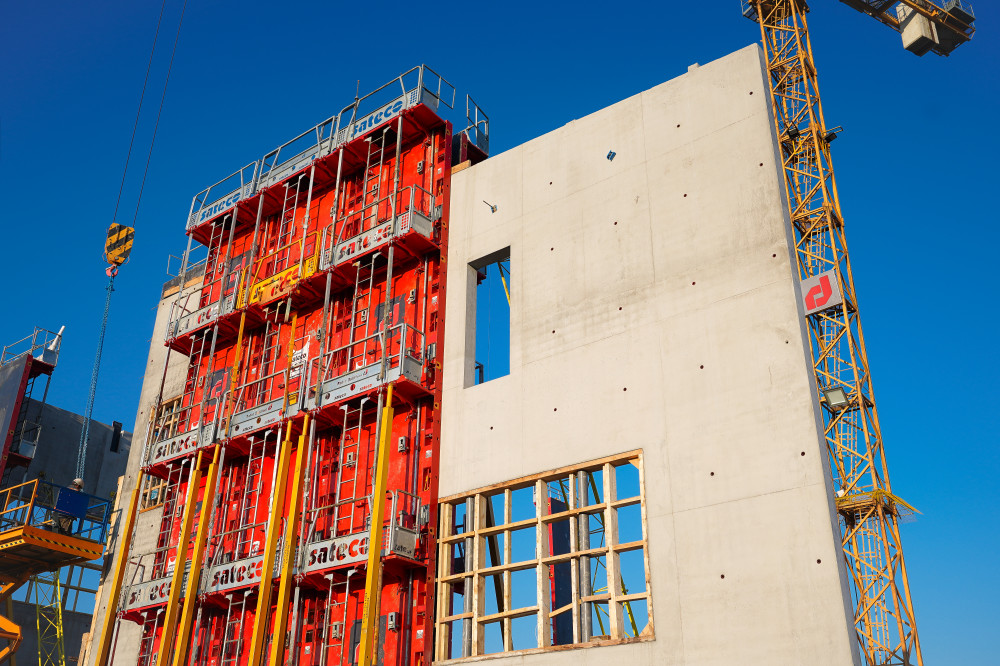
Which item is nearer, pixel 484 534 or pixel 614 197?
pixel 484 534

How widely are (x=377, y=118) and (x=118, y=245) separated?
30.9 m

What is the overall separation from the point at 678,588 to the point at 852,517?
6.13m

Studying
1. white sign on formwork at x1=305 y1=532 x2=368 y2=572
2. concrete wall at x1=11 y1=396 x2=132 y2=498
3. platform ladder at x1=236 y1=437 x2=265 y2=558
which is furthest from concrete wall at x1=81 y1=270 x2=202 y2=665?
white sign on formwork at x1=305 y1=532 x2=368 y2=572

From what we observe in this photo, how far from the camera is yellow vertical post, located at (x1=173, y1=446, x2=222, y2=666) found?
117ft

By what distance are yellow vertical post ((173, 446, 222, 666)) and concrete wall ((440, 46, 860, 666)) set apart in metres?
11.3

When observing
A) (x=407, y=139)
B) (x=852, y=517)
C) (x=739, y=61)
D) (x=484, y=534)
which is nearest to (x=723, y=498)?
(x=852, y=517)

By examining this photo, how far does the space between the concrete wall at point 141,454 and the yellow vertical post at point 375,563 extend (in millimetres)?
15313

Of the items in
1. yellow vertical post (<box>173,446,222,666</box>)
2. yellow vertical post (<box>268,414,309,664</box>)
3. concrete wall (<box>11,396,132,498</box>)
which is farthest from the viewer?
concrete wall (<box>11,396,132,498</box>)

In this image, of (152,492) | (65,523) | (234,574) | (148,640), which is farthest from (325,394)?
(65,523)

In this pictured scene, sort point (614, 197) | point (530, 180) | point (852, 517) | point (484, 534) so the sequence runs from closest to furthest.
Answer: point (852, 517) → point (484, 534) → point (614, 197) → point (530, 180)

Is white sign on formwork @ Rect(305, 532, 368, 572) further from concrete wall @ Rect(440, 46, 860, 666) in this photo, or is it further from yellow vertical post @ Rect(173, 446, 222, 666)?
yellow vertical post @ Rect(173, 446, 222, 666)

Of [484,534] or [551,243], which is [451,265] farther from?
[484,534]

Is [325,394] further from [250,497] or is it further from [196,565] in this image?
[196,565]

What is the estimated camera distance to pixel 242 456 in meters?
40.5
